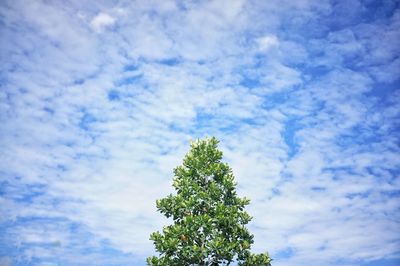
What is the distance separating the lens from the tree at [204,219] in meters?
25.5

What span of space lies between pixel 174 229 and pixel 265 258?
7.40 metres

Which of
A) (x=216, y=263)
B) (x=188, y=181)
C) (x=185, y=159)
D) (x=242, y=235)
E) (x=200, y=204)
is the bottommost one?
(x=216, y=263)

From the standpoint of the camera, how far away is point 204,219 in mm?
25703

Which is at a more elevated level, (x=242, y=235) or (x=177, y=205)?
(x=177, y=205)

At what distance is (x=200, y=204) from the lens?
89.8ft

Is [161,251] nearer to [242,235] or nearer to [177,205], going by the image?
[177,205]

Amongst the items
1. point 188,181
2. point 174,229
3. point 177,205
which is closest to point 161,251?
point 174,229

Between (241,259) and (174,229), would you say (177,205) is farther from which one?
(241,259)

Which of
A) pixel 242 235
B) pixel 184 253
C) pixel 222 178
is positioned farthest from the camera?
pixel 222 178

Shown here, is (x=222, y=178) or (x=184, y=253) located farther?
(x=222, y=178)

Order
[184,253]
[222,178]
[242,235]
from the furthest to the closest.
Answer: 1. [222,178]
2. [242,235]
3. [184,253]

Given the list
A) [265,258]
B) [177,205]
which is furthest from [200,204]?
[265,258]

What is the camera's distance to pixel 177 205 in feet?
90.6

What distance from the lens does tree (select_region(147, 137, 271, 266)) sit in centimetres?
2548
